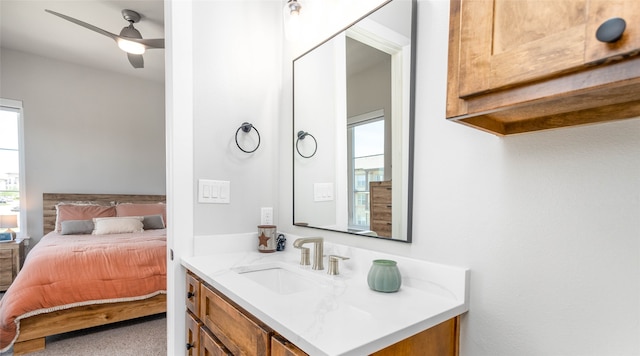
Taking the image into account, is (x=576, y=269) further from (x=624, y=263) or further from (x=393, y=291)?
(x=393, y=291)

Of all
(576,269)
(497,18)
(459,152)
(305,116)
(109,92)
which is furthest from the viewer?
(109,92)

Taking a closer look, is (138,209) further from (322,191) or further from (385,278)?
(385,278)

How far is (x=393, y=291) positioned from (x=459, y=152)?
483 mm

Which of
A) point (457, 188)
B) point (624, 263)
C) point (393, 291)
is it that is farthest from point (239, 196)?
point (624, 263)

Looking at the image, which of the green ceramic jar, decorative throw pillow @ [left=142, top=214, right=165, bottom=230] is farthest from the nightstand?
the green ceramic jar

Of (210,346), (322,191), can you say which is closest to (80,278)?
(210,346)

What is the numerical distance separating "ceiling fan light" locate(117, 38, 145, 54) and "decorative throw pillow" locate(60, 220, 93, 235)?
2.10 metres

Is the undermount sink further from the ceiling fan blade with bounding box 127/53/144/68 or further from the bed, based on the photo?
the ceiling fan blade with bounding box 127/53/144/68

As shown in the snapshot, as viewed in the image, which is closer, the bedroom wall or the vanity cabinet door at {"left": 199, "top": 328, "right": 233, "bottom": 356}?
the vanity cabinet door at {"left": 199, "top": 328, "right": 233, "bottom": 356}

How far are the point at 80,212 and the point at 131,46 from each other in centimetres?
224

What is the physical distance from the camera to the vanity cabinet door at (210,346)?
1.03 m

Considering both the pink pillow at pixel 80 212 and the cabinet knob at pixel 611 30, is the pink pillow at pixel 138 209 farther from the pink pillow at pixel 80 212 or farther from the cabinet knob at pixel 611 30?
the cabinet knob at pixel 611 30

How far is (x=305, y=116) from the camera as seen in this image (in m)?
1.63

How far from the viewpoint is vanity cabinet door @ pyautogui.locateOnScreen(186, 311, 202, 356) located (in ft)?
4.13
